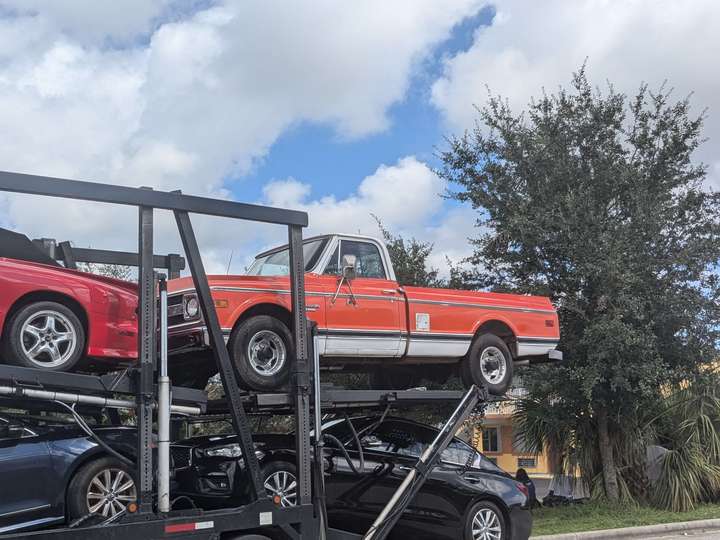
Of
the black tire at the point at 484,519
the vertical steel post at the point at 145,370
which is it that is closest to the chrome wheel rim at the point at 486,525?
the black tire at the point at 484,519

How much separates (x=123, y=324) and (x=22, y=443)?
113 centimetres

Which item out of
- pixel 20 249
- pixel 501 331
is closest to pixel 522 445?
pixel 501 331

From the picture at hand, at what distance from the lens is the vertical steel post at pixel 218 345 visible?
5.61 m

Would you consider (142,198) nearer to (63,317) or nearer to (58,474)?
(63,317)

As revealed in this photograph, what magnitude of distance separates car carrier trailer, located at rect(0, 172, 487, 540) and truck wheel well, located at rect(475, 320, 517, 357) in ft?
7.19

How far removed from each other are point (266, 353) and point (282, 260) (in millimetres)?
1514

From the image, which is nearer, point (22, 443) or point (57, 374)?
point (57, 374)

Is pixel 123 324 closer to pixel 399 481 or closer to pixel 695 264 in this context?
pixel 399 481

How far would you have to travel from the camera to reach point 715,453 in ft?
50.1

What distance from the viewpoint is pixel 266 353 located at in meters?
6.65

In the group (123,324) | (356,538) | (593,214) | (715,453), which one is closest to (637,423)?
(715,453)

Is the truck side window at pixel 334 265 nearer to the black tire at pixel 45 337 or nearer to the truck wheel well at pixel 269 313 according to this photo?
the truck wheel well at pixel 269 313

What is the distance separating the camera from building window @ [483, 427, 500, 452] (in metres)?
38.2

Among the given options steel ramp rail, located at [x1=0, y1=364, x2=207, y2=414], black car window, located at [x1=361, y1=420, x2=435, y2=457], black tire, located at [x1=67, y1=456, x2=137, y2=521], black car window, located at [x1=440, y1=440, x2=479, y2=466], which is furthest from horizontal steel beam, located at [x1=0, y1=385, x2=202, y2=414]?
black car window, located at [x1=440, y1=440, x2=479, y2=466]
